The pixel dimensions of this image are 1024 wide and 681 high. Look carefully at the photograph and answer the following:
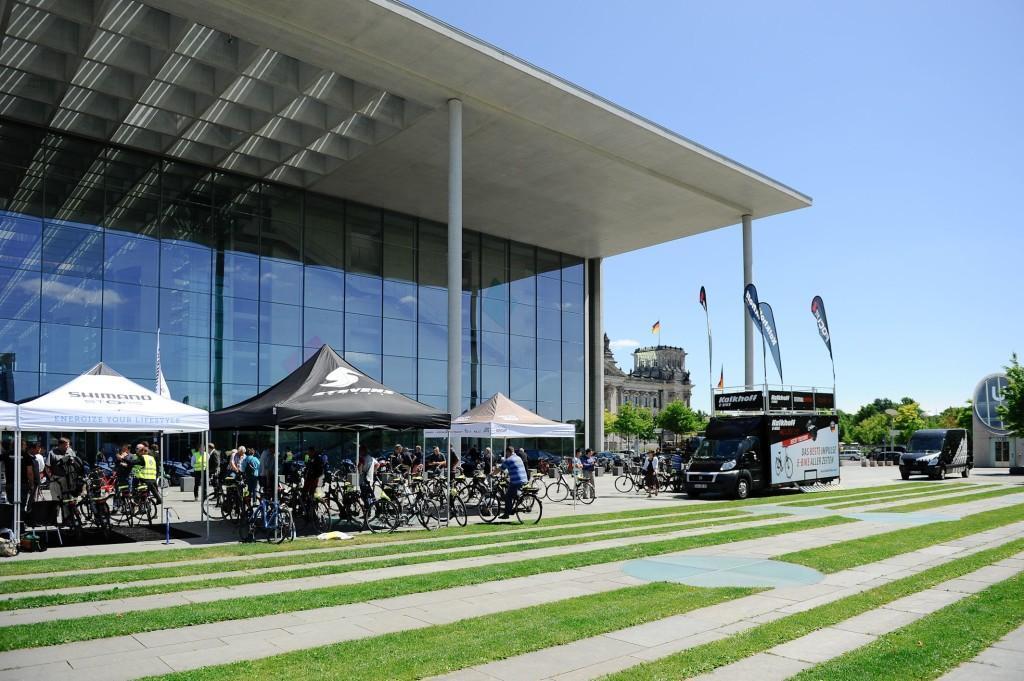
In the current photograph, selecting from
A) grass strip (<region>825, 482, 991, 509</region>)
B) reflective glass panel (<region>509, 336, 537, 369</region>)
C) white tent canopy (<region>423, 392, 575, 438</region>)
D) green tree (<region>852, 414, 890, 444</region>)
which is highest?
reflective glass panel (<region>509, 336, 537, 369</region>)

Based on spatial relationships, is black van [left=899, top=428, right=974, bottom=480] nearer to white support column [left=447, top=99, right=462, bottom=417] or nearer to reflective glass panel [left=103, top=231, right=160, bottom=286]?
white support column [left=447, top=99, right=462, bottom=417]

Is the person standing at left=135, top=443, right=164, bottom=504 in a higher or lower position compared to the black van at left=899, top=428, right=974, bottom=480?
higher

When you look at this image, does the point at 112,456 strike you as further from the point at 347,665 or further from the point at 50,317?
the point at 347,665

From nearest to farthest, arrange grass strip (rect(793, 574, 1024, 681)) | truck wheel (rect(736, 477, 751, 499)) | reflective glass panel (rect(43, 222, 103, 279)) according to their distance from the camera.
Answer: grass strip (rect(793, 574, 1024, 681)) < truck wheel (rect(736, 477, 751, 499)) < reflective glass panel (rect(43, 222, 103, 279))

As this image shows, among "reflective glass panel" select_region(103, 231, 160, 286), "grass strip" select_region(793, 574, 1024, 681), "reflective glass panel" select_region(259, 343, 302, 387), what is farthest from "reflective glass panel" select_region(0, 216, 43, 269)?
"grass strip" select_region(793, 574, 1024, 681)

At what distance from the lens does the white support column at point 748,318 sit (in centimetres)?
3712

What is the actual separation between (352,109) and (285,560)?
18.7 meters

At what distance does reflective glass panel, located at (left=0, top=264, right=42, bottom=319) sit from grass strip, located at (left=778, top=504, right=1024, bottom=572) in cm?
2514

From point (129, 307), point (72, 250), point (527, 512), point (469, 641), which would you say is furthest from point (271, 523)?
point (72, 250)

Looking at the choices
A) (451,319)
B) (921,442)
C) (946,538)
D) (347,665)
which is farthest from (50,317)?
(921,442)

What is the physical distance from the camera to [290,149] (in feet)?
99.7

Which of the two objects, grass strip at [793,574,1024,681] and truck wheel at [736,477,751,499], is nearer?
grass strip at [793,574,1024,681]

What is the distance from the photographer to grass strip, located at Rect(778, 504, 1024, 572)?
11.8 meters

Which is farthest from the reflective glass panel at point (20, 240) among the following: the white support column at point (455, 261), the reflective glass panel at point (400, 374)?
the reflective glass panel at point (400, 374)
